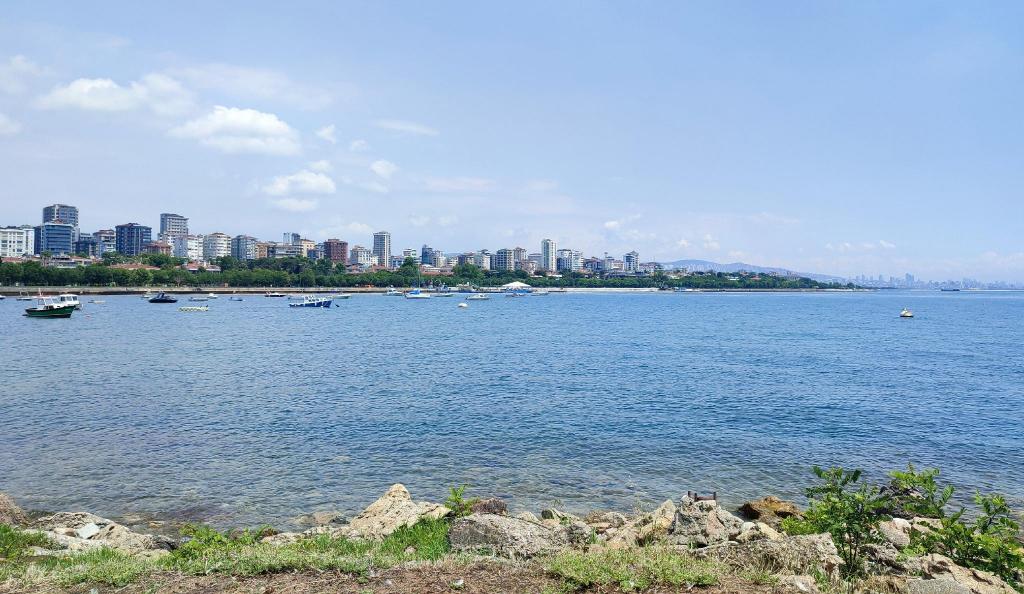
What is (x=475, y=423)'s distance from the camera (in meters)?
23.2

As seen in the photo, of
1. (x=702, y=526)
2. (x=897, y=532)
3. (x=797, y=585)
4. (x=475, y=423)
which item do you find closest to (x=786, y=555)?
(x=797, y=585)

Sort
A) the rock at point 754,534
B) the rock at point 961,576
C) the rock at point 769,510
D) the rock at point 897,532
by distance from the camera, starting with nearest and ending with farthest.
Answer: the rock at point 961,576
the rock at point 754,534
the rock at point 897,532
the rock at point 769,510

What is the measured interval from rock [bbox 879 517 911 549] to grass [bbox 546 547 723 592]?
319cm

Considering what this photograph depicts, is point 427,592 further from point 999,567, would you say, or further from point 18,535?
point 18,535

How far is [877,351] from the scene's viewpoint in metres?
50.7

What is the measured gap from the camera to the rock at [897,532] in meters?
9.24

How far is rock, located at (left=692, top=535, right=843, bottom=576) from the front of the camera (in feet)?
25.1

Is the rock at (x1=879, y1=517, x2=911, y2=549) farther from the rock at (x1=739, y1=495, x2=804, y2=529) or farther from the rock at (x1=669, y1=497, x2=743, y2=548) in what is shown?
the rock at (x1=669, y1=497, x2=743, y2=548)

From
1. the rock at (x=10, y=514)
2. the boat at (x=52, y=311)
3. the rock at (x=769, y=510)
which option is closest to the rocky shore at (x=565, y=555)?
the rock at (x=10, y=514)

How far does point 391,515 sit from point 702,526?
18.2 ft

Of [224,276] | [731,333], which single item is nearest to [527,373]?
[731,333]

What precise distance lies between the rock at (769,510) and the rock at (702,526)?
3223mm

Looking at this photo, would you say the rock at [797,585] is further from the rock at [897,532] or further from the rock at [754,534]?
the rock at [897,532]

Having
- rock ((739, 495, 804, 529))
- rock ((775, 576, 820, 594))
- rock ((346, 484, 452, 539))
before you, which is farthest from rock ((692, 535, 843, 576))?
rock ((739, 495, 804, 529))
